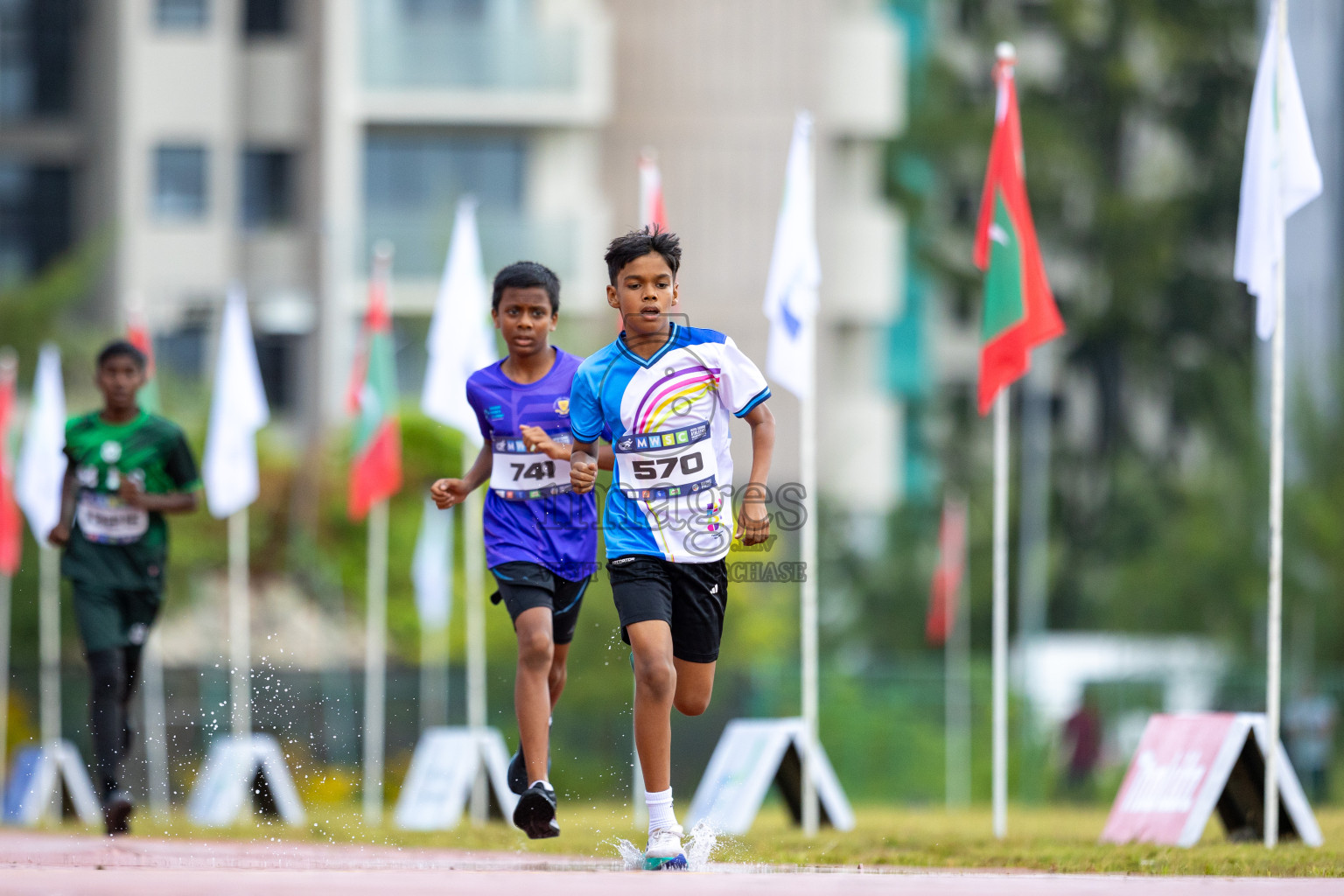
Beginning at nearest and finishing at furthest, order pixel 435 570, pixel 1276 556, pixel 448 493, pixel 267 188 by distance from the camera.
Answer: pixel 448 493 < pixel 1276 556 < pixel 435 570 < pixel 267 188

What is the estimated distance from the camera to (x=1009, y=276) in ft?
47.1

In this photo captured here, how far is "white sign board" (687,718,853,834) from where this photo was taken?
510 inches

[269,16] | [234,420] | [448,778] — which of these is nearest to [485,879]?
[448,778]

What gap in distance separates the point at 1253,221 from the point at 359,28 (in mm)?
32071

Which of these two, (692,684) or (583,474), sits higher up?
(583,474)

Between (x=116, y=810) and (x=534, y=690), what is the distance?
302cm

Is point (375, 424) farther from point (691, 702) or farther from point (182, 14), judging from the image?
point (182, 14)

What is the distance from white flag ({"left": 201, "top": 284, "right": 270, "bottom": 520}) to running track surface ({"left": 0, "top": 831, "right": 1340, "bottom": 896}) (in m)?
10.5

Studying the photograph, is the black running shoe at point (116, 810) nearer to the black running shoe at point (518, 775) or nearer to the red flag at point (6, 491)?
the black running shoe at point (518, 775)

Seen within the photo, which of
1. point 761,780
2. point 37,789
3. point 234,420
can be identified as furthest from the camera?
point 234,420

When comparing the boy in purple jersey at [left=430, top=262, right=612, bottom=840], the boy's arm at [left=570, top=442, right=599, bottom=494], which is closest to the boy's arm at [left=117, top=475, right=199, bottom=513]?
the boy in purple jersey at [left=430, top=262, right=612, bottom=840]

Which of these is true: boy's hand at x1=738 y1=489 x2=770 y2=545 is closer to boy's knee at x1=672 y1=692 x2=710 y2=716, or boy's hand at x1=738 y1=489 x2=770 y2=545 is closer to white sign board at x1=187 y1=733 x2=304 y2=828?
boy's knee at x1=672 y1=692 x2=710 y2=716

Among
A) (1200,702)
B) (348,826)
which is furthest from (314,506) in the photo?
(348,826)

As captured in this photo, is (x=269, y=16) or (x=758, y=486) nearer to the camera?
(x=758, y=486)
